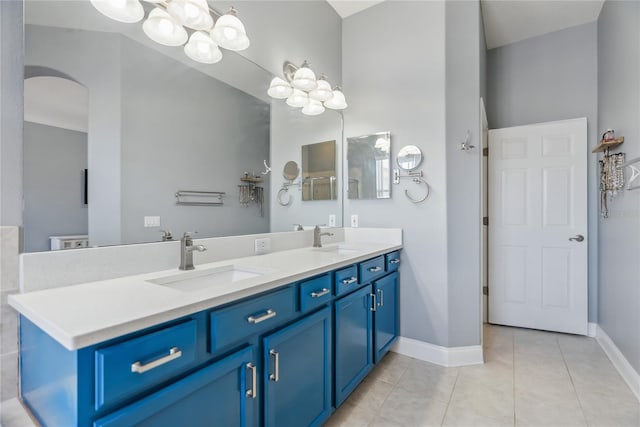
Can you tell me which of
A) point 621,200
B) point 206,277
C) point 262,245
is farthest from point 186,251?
point 621,200

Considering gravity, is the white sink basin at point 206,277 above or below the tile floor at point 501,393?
above

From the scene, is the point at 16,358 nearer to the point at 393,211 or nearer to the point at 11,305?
the point at 11,305

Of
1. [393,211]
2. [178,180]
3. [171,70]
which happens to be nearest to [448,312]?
[393,211]

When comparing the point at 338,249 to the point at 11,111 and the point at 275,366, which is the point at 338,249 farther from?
the point at 11,111

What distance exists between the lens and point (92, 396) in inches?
28.4

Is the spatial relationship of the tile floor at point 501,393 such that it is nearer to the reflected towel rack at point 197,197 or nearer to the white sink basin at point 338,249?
the white sink basin at point 338,249

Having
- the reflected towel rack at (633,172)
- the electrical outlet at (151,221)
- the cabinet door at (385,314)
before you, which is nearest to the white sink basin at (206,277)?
the electrical outlet at (151,221)

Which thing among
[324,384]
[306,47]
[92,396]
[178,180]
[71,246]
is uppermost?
[306,47]

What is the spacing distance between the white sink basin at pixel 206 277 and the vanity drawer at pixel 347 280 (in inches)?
16.7

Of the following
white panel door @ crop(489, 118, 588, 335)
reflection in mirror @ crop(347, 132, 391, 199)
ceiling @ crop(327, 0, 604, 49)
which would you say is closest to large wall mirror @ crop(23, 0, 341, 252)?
reflection in mirror @ crop(347, 132, 391, 199)

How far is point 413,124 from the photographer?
96.6 inches

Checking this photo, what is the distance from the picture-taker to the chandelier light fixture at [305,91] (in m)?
2.18

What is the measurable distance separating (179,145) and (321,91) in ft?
4.23

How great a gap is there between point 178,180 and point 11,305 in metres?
0.76
